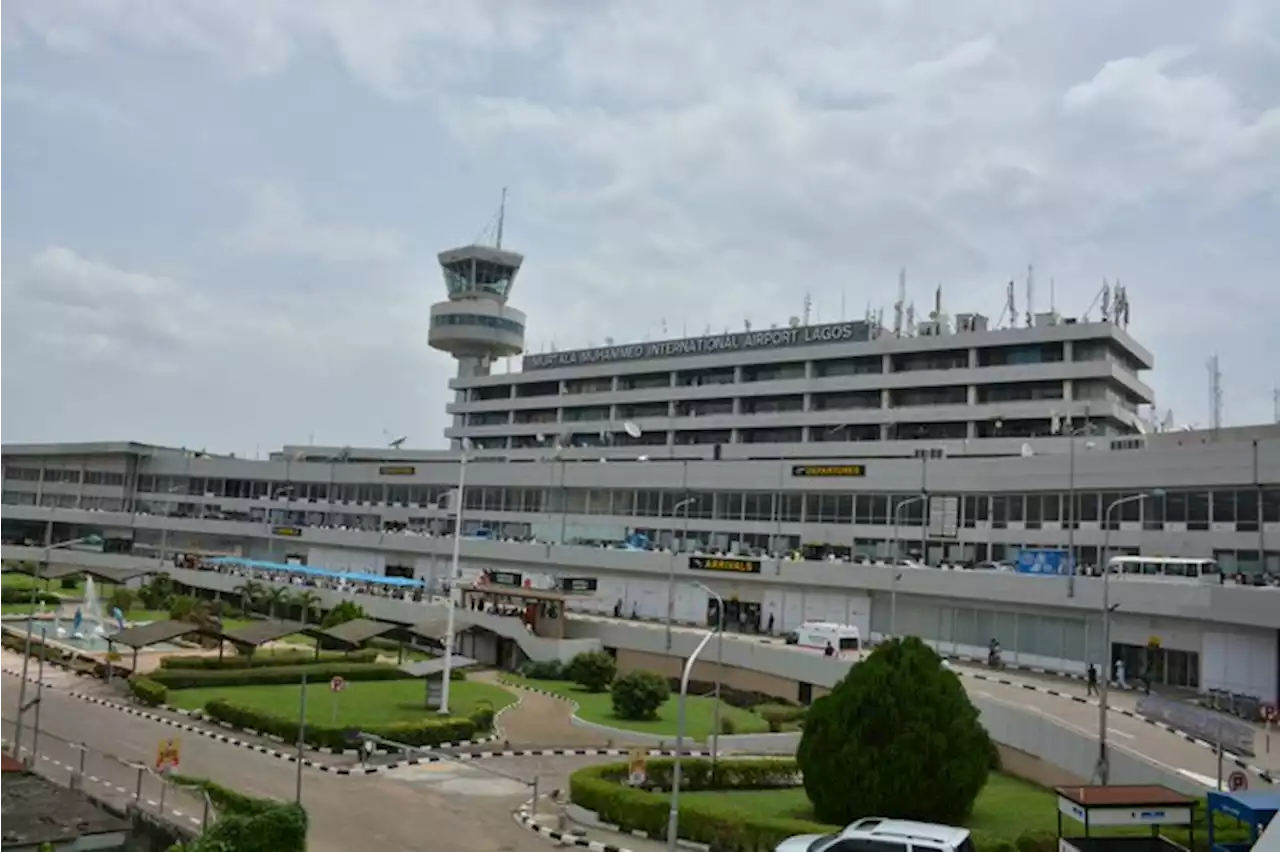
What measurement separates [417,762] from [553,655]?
26.4 metres

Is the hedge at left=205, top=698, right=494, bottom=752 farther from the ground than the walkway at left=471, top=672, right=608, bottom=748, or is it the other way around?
the hedge at left=205, top=698, right=494, bottom=752

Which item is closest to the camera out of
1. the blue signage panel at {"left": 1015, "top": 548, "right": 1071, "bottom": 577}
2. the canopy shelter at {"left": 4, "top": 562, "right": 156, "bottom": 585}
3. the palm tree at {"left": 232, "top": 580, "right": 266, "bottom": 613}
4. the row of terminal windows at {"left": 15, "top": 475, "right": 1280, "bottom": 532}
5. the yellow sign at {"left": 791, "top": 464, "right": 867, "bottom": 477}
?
the blue signage panel at {"left": 1015, "top": 548, "right": 1071, "bottom": 577}

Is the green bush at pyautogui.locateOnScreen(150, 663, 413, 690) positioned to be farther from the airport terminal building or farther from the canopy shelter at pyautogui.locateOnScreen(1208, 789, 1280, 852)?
the canopy shelter at pyautogui.locateOnScreen(1208, 789, 1280, 852)

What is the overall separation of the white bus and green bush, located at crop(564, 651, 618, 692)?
2634cm

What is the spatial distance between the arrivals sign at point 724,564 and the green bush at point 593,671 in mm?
13875

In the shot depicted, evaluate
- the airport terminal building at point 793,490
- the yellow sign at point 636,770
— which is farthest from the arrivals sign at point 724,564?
the yellow sign at point 636,770

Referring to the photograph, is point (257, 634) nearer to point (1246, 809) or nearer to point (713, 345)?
point (1246, 809)

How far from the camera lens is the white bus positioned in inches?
1978

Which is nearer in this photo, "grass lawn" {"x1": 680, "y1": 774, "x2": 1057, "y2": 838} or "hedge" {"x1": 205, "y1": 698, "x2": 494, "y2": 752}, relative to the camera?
"grass lawn" {"x1": 680, "y1": 774, "x2": 1057, "y2": 838}

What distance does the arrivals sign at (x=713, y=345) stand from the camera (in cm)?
9412

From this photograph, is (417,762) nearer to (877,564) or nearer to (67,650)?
(67,650)

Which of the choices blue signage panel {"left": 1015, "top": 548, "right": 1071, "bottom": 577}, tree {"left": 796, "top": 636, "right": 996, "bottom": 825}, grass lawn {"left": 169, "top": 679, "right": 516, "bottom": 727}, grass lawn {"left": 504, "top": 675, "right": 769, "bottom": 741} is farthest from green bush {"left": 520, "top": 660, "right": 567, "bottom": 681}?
tree {"left": 796, "top": 636, "right": 996, "bottom": 825}

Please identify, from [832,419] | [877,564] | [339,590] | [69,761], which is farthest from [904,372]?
[69,761]

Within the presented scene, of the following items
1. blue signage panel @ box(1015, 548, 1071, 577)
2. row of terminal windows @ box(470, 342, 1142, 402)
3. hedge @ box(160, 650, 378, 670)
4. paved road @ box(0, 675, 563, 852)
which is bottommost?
paved road @ box(0, 675, 563, 852)
